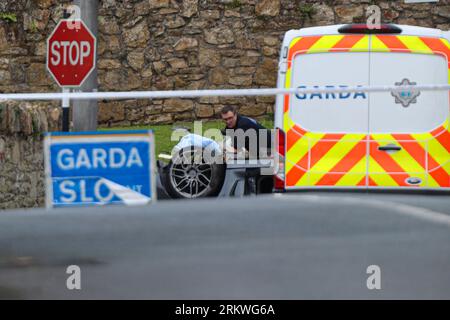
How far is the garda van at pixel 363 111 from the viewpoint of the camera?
6.23 metres

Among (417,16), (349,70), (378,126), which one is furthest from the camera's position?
(417,16)

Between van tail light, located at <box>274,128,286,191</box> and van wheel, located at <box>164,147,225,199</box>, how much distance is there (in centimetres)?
113

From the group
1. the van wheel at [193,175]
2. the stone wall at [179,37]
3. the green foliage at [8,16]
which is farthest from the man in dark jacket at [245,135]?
the green foliage at [8,16]

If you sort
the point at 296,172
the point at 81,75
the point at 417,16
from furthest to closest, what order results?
the point at 417,16 → the point at 81,75 → the point at 296,172

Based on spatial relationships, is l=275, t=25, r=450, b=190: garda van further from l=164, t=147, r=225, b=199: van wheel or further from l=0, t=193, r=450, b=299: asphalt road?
l=0, t=193, r=450, b=299: asphalt road

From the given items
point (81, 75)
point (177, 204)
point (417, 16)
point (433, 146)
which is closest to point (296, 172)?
point (433, 146)

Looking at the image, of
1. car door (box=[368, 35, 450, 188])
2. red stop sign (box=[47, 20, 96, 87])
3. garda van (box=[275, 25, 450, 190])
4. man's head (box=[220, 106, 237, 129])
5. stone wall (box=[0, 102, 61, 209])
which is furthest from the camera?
red stop sign (box=[47, 20, 96, 87])

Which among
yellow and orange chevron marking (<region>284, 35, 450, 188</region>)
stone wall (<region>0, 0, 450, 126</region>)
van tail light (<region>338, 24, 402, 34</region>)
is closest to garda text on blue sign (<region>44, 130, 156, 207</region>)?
yellow and orange chevron marking (<region>284, 35, 450, 188</region>)

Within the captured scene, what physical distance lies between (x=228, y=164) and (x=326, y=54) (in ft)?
6.96

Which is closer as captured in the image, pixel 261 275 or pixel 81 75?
pixel 261 275

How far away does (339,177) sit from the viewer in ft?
19.6

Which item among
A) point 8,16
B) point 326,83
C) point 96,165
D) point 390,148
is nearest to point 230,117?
point 326,83

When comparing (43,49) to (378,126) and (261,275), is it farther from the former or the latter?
(261,275)

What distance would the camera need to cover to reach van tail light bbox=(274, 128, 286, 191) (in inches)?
241
